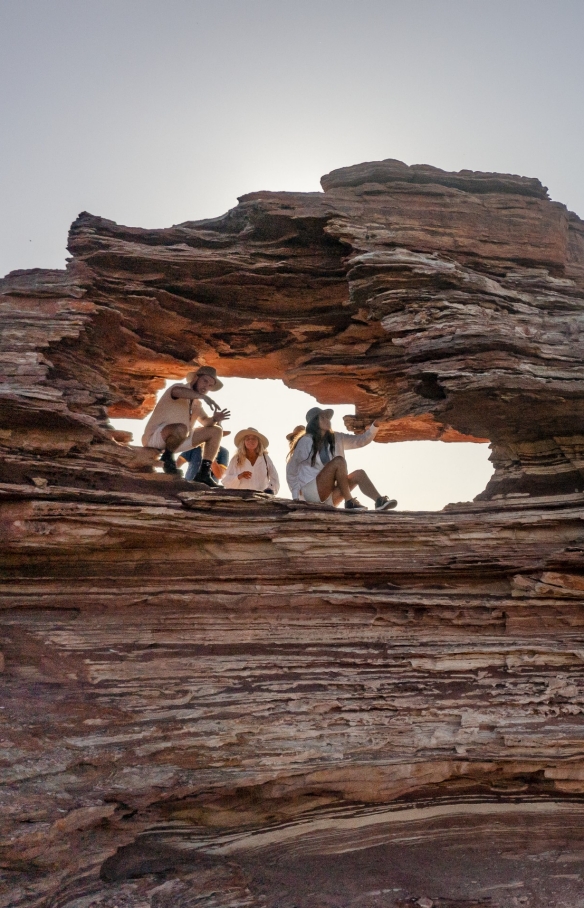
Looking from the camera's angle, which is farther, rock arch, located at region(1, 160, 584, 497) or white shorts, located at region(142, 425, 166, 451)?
white shorts, located at region(142, 425, 166, 451)

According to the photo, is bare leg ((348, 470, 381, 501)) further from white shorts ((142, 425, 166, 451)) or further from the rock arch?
white shorts ((142, 425, 166, 451))

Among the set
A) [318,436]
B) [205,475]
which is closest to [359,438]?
[318,436]

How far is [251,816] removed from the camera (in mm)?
9828

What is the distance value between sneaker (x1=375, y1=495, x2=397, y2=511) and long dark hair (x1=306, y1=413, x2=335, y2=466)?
1.43 metres

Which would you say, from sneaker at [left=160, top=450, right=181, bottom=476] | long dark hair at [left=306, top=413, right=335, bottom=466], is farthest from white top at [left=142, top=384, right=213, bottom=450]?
long dark hair at [left=306, top=413, right=335, bottom=466]

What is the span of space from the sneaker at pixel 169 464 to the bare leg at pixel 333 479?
101 inches

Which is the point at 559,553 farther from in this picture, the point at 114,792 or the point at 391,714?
the point at 114,792

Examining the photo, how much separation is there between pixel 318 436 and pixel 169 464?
2815 millimetres

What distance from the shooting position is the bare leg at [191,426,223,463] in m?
13.2

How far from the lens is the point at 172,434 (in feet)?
42.3

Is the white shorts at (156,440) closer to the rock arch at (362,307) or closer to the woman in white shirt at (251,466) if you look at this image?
the rock arch at (362,307)

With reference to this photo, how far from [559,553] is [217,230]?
27.6ft

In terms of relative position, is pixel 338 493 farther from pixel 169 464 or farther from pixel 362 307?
pixel 362 307

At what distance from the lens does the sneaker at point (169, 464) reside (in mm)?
12711
